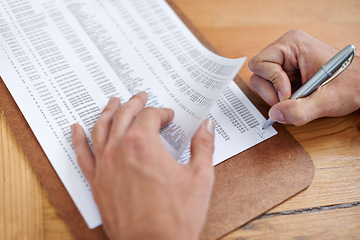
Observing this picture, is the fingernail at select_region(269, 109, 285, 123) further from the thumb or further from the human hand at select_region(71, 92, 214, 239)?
the human hand at select_region(71, 92, 214, 239)

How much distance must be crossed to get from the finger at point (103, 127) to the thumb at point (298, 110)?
288mm

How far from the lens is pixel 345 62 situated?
576mm

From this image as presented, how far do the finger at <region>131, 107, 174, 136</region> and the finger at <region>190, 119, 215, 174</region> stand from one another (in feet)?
0.20

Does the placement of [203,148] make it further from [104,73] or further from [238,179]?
[104,73]

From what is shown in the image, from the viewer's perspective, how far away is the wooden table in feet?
1.74

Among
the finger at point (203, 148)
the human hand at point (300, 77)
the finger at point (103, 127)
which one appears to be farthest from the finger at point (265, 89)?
the finger at point (103, 127)

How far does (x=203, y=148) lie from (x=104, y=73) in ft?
0.91

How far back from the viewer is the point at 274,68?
2.13ft

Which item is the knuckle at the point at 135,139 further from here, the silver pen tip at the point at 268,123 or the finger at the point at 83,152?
the silver pen tip at the point at 268,123

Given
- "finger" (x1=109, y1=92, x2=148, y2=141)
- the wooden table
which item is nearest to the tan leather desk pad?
the wooden table

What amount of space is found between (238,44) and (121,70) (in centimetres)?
28

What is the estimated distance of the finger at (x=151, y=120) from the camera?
1.63 ft

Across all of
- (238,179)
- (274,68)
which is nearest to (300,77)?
(274,68)

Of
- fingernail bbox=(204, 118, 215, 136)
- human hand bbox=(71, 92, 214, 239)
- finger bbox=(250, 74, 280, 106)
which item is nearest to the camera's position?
human hand bbox=(71, 92, 214, 239)
